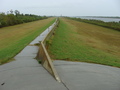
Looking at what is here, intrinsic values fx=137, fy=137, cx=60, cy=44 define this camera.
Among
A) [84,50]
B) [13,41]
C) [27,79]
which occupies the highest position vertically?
[27,79]

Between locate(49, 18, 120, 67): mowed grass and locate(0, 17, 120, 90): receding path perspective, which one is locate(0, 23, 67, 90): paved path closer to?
locate(0, 17, 120, 90): receding path perspective

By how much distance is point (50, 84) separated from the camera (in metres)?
4.29

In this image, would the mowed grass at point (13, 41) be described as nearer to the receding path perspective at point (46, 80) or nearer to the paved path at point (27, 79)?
the paved path at point (27, 79)

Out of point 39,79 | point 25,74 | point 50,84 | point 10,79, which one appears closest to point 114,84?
point 50,84

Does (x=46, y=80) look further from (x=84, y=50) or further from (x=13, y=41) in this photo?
(x=13, y=41)

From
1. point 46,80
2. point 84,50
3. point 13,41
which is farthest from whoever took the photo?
point 13,41

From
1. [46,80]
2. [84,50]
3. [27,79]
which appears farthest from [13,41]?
[46,80]

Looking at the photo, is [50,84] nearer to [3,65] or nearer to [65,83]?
[65,83]

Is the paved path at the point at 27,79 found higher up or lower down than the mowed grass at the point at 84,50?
higher up

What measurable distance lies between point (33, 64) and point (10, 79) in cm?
171

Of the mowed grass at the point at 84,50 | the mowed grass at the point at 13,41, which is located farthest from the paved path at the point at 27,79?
the mowed grass at the point at 84,50

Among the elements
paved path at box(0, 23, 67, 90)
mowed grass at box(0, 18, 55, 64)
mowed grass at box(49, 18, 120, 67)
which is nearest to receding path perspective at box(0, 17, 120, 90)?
paved path at box(0, 23, 67, 90)

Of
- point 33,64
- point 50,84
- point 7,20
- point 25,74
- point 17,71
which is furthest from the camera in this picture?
point 7,20

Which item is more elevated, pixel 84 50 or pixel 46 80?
pixel 46 80
